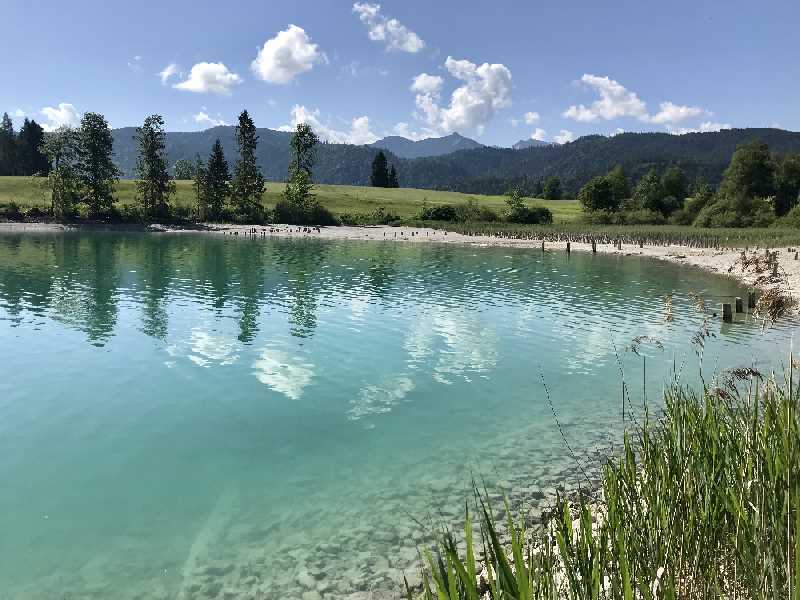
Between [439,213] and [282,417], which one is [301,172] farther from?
[282,417]

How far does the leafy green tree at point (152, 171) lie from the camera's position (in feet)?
351

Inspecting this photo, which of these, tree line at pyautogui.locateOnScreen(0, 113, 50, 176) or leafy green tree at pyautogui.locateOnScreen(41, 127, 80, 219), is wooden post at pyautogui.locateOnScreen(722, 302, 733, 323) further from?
tree line at pyautogui.locateOnScreen(0, 113, 50, 176)

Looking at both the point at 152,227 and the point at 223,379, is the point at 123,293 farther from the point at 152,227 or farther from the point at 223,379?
the point at 152,227

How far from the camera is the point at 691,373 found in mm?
21141

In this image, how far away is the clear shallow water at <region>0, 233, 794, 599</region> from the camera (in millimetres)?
10305

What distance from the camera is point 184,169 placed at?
133 meters

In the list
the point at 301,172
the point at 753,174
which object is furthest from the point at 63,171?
the point at 753,174

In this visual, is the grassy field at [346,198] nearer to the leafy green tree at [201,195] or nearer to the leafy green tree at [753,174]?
the leafy green tree at [201,195]

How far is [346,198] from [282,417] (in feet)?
421

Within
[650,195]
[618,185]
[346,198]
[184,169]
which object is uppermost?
[184,169]

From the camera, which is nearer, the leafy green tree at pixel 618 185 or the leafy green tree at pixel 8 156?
the leafy green tree at pixel 618 185

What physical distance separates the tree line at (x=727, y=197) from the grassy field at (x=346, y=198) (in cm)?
965

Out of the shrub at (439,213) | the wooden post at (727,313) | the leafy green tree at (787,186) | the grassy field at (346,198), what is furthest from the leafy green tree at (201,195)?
the leafy green tree at (787,186)

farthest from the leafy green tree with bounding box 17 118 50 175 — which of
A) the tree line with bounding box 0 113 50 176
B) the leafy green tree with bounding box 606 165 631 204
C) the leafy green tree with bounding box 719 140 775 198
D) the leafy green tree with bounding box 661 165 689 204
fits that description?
the leafy green tree with bounding box 719 140 775 198
